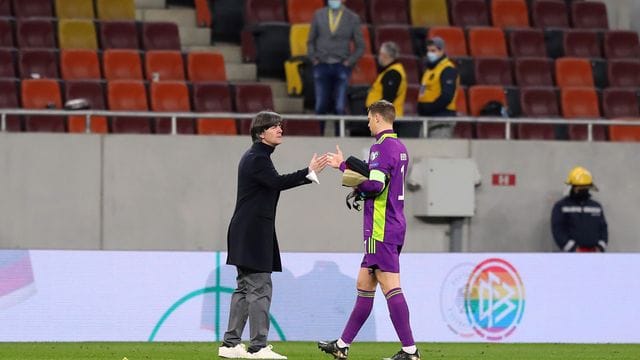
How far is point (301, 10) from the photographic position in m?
21.1

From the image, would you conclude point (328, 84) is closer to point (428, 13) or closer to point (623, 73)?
point (428, 13)

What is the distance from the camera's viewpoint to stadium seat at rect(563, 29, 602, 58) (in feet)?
72.3

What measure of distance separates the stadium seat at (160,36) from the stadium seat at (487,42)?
427 centimetres

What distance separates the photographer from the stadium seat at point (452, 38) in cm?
2112

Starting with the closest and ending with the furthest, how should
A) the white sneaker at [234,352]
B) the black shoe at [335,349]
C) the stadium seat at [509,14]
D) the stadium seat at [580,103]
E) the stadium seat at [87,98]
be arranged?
the black shoe at [335,349], the white sneaker at [234,352], the stadium seat at [87,98], the stadium seat at [580,103], the stadium seat at [509,14]

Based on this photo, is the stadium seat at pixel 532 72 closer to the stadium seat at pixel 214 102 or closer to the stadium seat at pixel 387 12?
the stadium seat at pixel 387 12

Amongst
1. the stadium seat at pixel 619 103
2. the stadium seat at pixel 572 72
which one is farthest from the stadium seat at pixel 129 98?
the stadium seat at pixel 619 103

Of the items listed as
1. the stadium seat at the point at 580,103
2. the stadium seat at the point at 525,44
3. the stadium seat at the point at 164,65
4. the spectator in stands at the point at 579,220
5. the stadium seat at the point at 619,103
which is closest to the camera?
the spectator in stands at the point at 579,220

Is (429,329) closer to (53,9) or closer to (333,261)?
(333,261)

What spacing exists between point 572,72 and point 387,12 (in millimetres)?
2759

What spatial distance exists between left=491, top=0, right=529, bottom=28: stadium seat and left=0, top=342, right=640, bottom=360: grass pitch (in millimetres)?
8811

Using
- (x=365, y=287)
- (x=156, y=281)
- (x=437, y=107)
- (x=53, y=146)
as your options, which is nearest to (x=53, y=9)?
(x=53, y=146)

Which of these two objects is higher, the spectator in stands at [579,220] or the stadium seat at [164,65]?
the stadium seat at [164,65]

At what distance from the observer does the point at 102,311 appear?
14008mm
